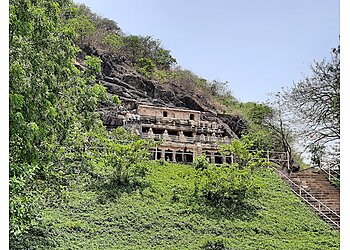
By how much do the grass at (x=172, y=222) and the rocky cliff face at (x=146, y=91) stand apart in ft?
23.7

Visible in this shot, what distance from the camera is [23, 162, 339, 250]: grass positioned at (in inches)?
299

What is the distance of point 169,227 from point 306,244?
2604 mm

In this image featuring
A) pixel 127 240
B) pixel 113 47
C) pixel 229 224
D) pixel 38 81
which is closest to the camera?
pixel 38 81

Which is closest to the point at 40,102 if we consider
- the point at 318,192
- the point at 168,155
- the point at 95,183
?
the point at 95,183

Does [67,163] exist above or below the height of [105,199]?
above

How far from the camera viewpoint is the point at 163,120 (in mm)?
15086

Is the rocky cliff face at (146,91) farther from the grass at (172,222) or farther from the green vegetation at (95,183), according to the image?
the grass at (172,222)

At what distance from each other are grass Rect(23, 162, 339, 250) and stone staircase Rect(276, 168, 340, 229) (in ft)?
1.15

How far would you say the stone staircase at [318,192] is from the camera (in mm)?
10367

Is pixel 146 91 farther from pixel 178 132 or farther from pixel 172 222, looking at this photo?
pixel 172 222

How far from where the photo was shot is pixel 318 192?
11.5 metres
